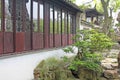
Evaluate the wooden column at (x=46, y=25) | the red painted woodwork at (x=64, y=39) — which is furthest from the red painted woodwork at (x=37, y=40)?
the red painted woodwork at (x=64, y=39)

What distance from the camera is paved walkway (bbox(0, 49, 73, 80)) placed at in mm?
9625

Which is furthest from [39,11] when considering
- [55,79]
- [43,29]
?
[55,79]

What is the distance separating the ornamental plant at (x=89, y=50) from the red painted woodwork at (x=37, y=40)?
1397 millimetres

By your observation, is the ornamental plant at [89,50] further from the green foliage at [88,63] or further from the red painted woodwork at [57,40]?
the red painted woodwork at [57,40]

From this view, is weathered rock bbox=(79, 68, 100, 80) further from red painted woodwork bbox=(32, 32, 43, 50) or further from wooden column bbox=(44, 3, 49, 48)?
wooden column bbox=(44, 3, 49, 48)

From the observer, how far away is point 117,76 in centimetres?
1480

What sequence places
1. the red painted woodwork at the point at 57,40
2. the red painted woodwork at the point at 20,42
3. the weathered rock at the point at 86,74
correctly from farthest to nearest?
the red painted woodwork at the point at 57,40 < the weathered rock at the point at 86,74 < the red painted woodwork at the point at 20,42

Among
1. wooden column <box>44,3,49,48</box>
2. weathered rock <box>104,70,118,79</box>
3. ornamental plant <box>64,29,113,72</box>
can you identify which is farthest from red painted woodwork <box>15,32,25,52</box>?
weathered rock <box>104,70,118,79</box>

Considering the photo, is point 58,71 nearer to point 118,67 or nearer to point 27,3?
point 27,3

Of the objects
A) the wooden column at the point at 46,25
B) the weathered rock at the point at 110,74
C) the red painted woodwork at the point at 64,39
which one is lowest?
the weathered rock at the point at 110,74

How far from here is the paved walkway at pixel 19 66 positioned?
9625 mm

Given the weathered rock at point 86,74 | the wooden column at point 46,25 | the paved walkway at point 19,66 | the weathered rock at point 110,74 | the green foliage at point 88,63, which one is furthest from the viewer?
the wooden column at point 46,25

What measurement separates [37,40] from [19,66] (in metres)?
3.31

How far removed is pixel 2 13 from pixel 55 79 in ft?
13.2
